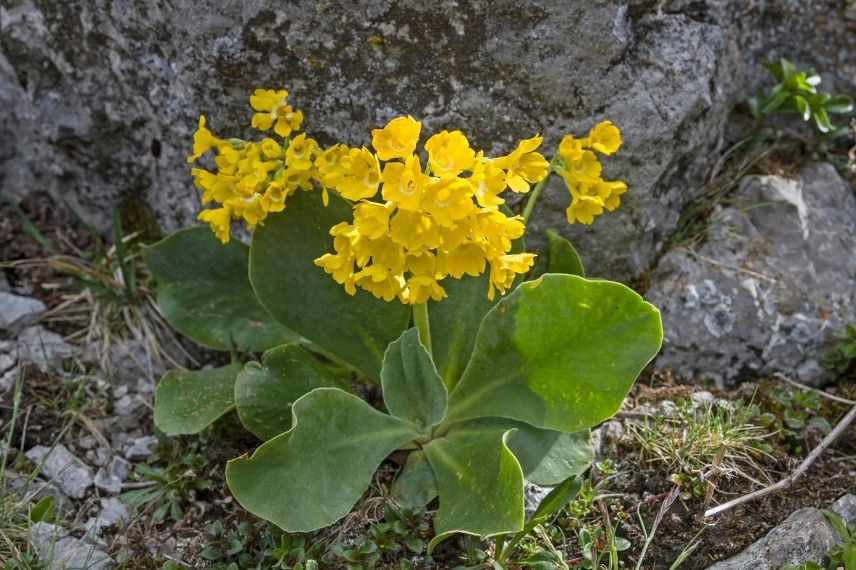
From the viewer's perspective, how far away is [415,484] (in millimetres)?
2326

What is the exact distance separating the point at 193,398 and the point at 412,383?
2.01ft

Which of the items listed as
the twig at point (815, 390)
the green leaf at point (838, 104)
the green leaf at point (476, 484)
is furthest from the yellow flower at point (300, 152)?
the green leaf at point (838, 104)

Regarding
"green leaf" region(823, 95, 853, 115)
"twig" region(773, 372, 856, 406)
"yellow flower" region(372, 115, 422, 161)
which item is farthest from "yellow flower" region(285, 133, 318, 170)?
"green leaf" region(823, 95, 853, 115)

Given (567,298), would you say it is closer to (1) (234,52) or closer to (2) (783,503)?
(2) (783,503)

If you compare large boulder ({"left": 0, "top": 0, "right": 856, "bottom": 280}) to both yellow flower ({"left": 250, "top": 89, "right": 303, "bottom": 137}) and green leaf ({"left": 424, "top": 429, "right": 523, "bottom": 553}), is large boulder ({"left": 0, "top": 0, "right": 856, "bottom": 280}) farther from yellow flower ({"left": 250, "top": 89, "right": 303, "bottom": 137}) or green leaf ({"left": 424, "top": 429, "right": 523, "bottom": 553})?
green leaf ({"left": 424, "top": 429, "right": 523, "bottom": 553})

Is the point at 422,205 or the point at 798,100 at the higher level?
the point at 422,205

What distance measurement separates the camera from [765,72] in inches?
123

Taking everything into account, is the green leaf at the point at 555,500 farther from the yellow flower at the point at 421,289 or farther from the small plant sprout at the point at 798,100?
the small plant sprout at the point at 798,100

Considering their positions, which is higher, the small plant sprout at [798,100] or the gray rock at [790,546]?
the small plant sprout at [798,100]

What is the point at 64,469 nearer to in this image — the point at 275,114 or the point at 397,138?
the point at 275,114

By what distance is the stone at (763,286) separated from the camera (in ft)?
9.01

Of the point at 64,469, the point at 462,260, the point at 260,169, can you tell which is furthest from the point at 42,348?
the point at 462,260

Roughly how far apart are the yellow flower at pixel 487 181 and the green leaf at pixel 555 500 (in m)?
0.67

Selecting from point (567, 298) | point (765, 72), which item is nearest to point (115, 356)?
point (567, 298)
